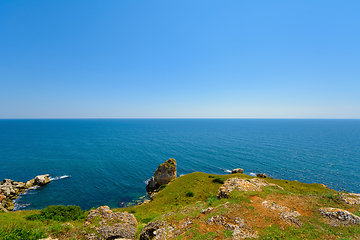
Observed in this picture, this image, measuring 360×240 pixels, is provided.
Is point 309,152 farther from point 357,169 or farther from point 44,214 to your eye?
point 44,214

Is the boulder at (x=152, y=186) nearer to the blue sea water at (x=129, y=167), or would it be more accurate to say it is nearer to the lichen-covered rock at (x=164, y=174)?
the lichen-covered rock at (x=164, y=174)

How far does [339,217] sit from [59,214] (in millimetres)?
40131

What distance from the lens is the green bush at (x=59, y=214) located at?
906 inches

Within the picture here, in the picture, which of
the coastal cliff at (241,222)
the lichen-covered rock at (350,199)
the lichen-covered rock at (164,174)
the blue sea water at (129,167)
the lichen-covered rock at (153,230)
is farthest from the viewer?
the lichen-covered rock at (164,174)

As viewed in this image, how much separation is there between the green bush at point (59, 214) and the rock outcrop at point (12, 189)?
31.5 metres

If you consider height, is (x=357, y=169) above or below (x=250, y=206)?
below

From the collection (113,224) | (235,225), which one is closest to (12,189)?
(113,224)

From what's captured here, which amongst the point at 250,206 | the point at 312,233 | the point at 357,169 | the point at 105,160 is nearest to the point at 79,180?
the point at 105,160

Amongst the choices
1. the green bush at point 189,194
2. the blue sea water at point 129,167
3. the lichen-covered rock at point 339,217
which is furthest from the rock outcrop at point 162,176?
the lichen-covered rock at point 339,217

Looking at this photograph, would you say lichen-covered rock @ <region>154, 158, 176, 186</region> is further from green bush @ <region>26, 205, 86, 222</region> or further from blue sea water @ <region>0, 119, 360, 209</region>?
green bush @ <region>26, 205, 86, 222</region>

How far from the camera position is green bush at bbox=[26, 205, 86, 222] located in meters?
23.0

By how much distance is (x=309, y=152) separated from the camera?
91.3 m

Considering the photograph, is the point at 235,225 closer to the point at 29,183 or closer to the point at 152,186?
the point at 152,186

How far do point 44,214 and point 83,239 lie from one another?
1370 centimetres
